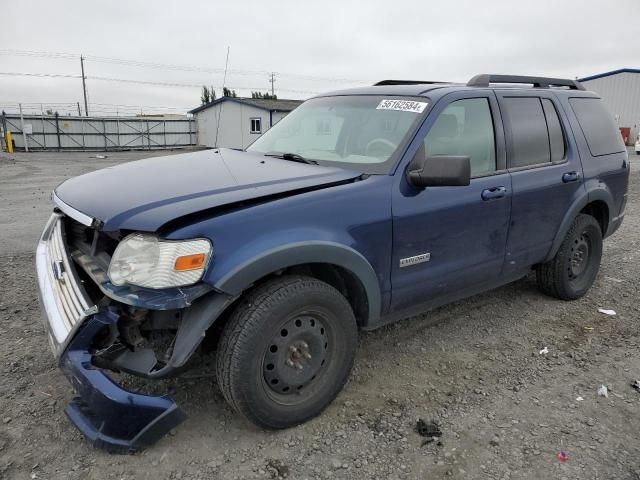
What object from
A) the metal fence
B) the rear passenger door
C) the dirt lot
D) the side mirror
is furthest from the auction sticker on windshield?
the metal fence

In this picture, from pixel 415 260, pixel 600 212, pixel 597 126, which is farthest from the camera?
pixel 600 212

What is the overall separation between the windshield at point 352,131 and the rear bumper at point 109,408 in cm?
171

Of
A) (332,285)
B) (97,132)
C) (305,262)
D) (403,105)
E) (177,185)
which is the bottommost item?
(97,132)

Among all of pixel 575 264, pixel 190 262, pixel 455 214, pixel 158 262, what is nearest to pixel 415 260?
pixel 455 214

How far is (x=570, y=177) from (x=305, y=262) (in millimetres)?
2684

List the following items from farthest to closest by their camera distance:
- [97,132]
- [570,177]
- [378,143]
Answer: [97,132]
[570,177]
[378,143]

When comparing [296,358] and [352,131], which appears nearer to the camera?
[296,358]

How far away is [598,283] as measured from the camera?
5.15 meters

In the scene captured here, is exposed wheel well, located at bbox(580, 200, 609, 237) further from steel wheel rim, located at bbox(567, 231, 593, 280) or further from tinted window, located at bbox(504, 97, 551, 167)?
tinted window, located at bbox(504, 97, 551, 167)

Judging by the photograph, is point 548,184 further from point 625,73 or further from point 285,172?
point 625,73

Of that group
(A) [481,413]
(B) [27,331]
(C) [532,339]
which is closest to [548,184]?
(C) [532,339]

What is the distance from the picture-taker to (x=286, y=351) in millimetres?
2654

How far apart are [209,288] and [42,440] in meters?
1.25

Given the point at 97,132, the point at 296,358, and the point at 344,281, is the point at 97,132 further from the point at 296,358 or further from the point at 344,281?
the point at 296,358
